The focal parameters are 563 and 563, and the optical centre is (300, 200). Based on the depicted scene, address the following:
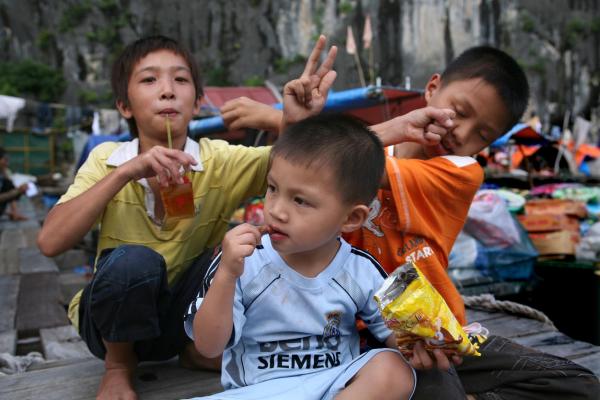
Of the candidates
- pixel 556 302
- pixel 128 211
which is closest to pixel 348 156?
pixel 128 211

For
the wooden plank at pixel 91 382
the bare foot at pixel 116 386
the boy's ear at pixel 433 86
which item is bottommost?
the wooden plank at pixel 91 382

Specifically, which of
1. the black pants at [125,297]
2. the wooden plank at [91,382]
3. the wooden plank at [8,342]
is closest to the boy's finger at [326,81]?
the black pants at [125,297]

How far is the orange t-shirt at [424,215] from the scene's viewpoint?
152cm

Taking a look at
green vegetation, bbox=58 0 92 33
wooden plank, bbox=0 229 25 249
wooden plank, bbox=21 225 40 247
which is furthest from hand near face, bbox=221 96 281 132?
green vegetation, bbox=58 0 92 33

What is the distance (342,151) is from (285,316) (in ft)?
1.29

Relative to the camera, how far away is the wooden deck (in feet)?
5.34

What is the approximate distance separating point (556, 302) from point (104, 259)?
125 inches

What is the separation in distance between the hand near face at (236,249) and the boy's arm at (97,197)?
31 centimetres

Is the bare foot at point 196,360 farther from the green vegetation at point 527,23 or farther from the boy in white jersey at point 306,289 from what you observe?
the green vegetation at point 527,23

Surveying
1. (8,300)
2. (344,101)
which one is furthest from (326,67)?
(8,300)

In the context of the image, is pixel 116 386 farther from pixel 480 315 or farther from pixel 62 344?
pixel 480 315

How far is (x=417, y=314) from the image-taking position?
3.65 feet

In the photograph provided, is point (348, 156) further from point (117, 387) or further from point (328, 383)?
point (117, 387)

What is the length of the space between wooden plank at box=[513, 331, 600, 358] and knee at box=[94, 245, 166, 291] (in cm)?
142
